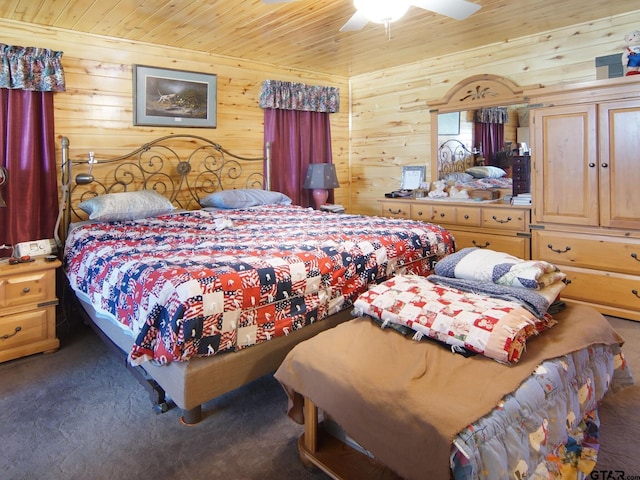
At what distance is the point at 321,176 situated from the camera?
4.70 meters

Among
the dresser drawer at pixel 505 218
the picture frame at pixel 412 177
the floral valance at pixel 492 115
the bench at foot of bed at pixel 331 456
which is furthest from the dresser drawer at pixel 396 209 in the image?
the bench at foot of bed at pixel 331 456

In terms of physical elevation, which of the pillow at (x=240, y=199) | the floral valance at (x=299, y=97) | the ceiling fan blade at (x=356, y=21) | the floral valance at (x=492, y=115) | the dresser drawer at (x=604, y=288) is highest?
the floral valance at (x=299, y=97)

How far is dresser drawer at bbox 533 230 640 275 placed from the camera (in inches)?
119

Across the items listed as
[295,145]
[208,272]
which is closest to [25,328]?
[208,272]

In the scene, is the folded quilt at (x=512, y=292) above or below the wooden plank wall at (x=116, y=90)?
below

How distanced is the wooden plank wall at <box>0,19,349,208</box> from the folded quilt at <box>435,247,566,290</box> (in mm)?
2935

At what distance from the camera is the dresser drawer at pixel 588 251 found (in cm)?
303

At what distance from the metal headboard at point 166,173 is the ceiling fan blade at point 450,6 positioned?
2.47 meters

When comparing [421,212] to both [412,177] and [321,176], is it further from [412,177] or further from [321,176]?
[321,176]

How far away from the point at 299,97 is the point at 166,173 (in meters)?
1.73

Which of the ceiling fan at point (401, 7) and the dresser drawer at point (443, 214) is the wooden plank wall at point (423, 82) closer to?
the dresser drawer at point (443, 214)

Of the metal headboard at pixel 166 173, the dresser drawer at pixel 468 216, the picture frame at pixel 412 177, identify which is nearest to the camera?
the metal headboard at pixel 166 173

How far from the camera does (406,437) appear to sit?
1224 mm

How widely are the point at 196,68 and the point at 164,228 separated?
195 cm
